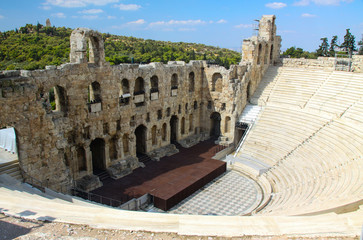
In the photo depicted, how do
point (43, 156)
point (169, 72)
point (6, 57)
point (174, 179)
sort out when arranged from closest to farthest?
1. point (43, 156)
2. point (174, 179)
3. point (169, 72)
4. point (6, 57)

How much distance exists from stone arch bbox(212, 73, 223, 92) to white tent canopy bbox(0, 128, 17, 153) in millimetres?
18609

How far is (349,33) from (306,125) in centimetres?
3218

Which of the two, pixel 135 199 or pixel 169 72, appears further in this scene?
pixel 169 72

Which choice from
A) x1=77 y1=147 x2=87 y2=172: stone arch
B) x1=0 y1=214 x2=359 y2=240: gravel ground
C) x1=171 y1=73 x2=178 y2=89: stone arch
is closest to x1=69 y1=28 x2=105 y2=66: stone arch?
x1=77 y1=147 x2=87 y2=172: stone arch

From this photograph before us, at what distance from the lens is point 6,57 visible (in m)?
42.6

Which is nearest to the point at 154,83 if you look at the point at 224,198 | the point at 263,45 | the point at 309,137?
the point at 224,198

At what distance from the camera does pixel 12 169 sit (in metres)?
16.3

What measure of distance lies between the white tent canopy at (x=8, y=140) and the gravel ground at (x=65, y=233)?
33.4 feet

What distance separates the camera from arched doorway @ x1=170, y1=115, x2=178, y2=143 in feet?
95.1

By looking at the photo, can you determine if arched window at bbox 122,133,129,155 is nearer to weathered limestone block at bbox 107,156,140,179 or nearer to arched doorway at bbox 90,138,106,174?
weathered limestone block at bbox 107,156,140,179

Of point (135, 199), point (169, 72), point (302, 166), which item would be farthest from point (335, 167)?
point (169, 72)

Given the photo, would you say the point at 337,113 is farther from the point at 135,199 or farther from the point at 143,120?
the point at 135,199

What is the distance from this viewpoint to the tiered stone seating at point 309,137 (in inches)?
710

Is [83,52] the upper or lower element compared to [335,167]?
upper
